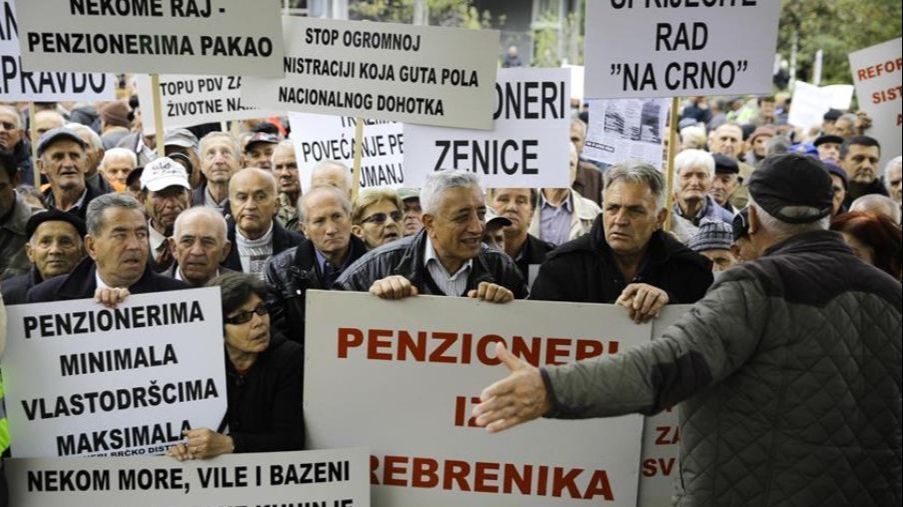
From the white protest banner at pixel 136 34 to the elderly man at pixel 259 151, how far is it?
4.21m

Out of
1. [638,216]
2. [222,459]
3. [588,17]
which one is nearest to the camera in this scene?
[222,459]

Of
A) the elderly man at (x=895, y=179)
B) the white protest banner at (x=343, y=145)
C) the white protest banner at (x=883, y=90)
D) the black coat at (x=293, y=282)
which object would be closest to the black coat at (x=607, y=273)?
the black coat at (x=293, y=282)

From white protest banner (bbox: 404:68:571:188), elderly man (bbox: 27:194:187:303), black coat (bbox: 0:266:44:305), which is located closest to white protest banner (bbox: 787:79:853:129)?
white protest banner (bbox: 404:68:571:188)

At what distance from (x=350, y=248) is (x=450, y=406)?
186cm

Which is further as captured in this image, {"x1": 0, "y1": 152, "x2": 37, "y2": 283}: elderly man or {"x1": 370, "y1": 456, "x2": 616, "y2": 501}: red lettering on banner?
{"x1": 0, "y1": 152, "x2": 37, "y2": 283}: elderly man

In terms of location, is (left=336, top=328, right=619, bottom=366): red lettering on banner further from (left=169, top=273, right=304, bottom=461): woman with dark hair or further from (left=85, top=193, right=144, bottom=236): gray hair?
(left=85, top=193, right=144, bottom=236): gray hair

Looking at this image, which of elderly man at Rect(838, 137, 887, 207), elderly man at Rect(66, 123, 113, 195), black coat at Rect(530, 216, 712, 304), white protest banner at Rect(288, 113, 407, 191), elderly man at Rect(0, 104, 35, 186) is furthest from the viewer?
elderly man at Rect(838, 137, 887, 207)

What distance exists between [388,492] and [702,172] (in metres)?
5.42

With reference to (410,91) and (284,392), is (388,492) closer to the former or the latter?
(284,392)

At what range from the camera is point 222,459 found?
552 cm

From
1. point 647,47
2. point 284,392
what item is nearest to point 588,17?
point 647,47

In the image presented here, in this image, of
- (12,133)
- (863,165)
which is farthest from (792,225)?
(863,165)

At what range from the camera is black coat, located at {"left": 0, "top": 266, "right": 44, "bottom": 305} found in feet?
20.3

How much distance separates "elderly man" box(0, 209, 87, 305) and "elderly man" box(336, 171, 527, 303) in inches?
54.4
